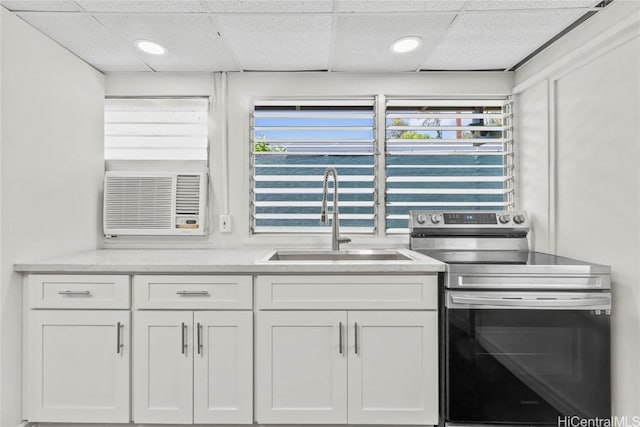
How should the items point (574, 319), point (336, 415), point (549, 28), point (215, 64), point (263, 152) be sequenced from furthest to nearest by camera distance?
point (263, 152) → point (215, 64) → point (549, 28) → point (336, 415) → point (574, 319)

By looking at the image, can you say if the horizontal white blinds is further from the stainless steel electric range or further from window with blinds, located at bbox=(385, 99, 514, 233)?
the stainless steel electric range

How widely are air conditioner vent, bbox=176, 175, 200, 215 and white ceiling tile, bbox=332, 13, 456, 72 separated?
1.14 m

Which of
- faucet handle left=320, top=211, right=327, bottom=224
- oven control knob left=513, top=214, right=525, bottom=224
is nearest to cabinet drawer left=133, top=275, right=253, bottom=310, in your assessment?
faucet handle left=320, top=211, right=327, bottom=224

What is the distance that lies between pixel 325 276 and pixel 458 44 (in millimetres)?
1432

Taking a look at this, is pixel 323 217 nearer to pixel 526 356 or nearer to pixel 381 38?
pixel 381 38

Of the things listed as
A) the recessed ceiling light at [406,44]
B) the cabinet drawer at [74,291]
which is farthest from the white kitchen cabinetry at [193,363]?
the recessed ceiling light at [406,44]

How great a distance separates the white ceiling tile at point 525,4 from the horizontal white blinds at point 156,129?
1652mm

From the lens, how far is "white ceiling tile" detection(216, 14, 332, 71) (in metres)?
1.92

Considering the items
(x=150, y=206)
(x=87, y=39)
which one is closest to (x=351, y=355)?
(x=150, y=206)

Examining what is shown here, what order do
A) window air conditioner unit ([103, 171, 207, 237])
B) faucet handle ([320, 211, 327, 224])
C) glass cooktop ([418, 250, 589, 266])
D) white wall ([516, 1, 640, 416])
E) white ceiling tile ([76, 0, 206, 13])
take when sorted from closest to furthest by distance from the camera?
white wall ([516, 1, 640, 416]) < white ceiling tile ([76, 0, 206, 13]) < glass cooktop ([418, 250, 589, 266]) < faucet handle ([320, 211, 327, 224]) < window air conditioner unit ([103, 171, 207, 237])

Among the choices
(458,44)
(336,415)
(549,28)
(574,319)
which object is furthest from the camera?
(458,44)

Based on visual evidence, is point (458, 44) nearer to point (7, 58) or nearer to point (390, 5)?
point (390, 5)

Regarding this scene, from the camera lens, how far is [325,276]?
1.85 meters

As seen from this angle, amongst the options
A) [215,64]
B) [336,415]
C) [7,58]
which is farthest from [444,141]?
[7,58]
